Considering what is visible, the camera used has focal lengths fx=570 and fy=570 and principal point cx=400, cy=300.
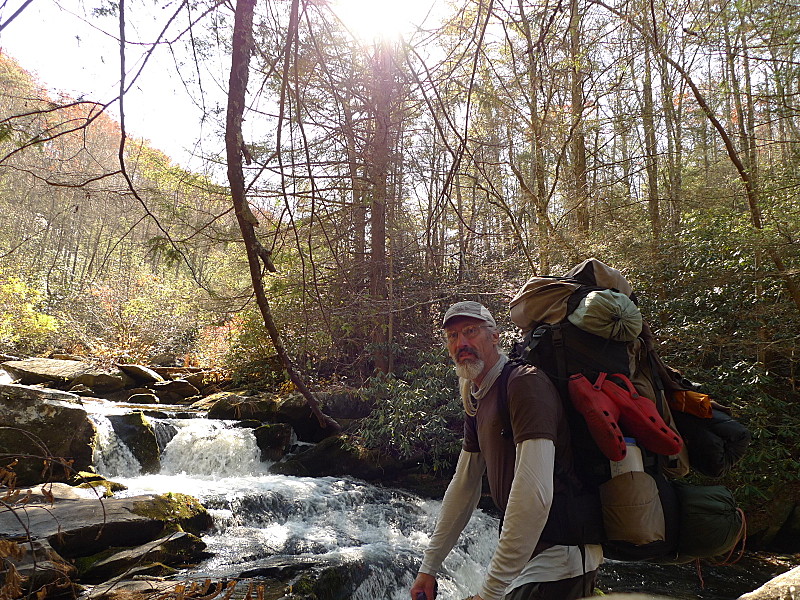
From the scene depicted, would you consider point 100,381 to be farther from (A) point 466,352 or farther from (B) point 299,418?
(A) point 466,352

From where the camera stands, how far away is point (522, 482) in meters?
1.68

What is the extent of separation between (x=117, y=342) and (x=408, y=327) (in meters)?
10.5

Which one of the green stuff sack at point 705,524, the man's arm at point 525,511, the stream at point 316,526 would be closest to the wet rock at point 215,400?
the stream at point 316,526

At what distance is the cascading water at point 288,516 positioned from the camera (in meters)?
5.72

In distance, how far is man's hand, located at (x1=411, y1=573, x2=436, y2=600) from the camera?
1.98 metres

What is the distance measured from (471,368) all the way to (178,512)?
5413 millimetres

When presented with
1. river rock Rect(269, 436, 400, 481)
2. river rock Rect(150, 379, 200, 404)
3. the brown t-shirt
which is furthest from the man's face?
river rock Rect(150, 379, 200, 404)

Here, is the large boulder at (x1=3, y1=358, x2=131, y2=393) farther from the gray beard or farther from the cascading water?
the gray beard

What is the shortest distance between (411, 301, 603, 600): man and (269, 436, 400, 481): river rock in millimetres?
6669

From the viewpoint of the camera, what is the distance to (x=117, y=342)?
16.0m

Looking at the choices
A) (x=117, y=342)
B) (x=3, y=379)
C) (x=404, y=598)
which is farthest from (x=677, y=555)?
(x=117, y=342)

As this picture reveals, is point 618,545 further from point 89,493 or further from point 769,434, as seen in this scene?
point 89,493

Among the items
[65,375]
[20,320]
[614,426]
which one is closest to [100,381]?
[65,375]

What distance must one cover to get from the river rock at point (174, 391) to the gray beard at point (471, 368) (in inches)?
437
